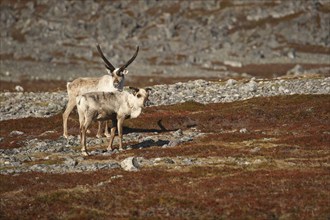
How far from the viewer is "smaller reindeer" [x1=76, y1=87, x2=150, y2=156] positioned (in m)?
31.0

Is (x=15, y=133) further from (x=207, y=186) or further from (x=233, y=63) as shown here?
(x=233, y=63)

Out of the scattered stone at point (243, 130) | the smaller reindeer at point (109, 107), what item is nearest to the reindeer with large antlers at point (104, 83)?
the smaller reindeer at point (109, 107)

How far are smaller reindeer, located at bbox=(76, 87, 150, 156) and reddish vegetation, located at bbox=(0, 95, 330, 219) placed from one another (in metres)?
1.99

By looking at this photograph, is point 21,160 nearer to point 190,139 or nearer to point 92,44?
point 190,139

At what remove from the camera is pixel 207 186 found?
909 inches

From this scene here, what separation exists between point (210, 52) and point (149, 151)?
138m

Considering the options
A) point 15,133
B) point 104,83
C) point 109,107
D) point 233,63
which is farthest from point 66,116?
point 233,63

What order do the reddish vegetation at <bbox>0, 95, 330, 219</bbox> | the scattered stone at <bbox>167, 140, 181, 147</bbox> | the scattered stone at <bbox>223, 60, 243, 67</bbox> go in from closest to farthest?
the reddish vegetation at <bbox>0, 95, 330, 219</bbox> < the scattered stone at <bbox>167, 140, 181, 147</bbox> < the scattered stone at <bbox>223, 60, 243, 67</bbox>

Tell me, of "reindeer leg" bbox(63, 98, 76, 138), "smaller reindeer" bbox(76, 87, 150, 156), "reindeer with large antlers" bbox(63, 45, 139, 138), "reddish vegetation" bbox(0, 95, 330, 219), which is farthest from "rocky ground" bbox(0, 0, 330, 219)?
"reindeer with large antlers" bbox(63, 45, 139, 138)

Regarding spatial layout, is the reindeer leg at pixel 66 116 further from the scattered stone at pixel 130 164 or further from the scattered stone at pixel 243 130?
the scattered stone at pixel 130 164

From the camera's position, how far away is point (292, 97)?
49562 mm

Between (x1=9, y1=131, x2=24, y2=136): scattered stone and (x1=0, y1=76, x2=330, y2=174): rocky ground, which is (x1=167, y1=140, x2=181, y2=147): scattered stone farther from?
(x1=9, y1=131, x2=24, y2=136): scattered stone

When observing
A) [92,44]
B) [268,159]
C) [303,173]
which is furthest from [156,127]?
[92,44]

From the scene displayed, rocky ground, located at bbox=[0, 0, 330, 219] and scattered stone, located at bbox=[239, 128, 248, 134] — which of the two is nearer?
rocky ground, located at bbox=[0, 0, 330, 219]
